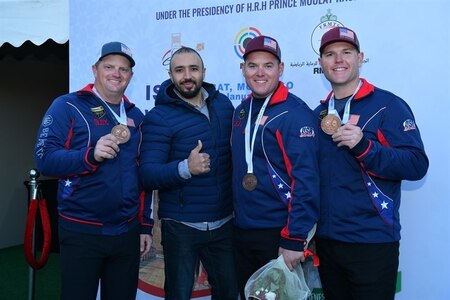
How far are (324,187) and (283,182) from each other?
0.65ft

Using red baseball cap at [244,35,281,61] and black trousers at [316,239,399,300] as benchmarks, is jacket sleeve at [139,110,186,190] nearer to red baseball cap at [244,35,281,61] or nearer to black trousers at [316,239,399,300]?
red baseball cap at [244,35,281,61]

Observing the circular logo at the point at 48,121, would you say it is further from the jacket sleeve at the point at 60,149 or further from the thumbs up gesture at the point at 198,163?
the thumbs up gesture at the point at 198,163

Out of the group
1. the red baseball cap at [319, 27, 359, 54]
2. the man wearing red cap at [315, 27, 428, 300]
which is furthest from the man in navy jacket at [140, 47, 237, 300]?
the red baseball cap at [319, 27, 359, 54]

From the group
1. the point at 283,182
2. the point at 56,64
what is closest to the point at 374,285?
the point at 283,182

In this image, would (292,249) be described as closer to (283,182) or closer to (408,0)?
(283,182)

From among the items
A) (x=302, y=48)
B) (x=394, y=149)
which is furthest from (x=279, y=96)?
(x=302, y=48)

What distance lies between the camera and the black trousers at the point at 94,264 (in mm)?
2459

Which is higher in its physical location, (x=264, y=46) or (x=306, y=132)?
(x=264, y=46)

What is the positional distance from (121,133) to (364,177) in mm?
1212

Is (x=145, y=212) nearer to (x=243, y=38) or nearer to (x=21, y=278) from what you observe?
(x=243, y=38)

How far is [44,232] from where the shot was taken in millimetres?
3289

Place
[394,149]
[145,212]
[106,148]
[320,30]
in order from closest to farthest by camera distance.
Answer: [394,149] → [106,148] → [145,212] → [320,30]

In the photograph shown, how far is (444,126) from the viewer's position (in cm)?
280

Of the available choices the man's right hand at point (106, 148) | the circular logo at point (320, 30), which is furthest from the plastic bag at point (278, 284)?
the circular logo at point (320, 30)
